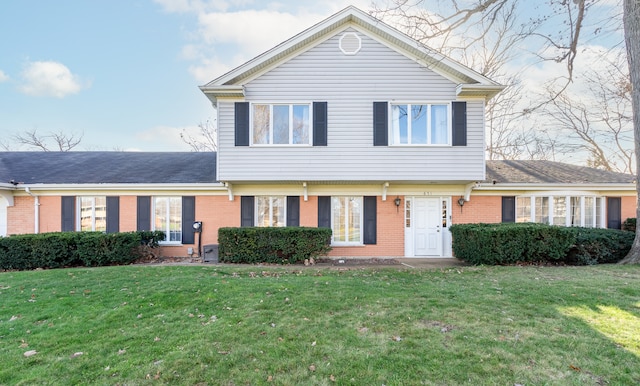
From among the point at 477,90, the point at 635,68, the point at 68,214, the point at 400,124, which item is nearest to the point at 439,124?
the point at 400,124

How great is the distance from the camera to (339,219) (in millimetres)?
10539

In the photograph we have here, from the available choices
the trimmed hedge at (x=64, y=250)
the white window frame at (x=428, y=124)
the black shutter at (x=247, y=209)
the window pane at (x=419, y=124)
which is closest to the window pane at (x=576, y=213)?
the white window frame at (x=428, y=124)

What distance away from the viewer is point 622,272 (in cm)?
712

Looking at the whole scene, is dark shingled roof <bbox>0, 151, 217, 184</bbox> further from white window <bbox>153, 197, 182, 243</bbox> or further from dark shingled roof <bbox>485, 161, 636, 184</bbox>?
dark shingled roof <bbox>485, 161, 636, 184</bbox>

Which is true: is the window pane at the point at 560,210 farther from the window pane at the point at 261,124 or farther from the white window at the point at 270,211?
the window pane at the point at 261,124

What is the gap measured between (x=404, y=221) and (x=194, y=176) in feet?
25.6

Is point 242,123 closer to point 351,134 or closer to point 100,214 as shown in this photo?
point 351,134

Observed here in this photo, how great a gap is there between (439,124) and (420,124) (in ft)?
2.00

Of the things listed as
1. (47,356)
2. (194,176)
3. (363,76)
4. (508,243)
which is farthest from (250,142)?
(508,243)

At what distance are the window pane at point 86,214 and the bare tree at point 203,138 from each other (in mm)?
14261

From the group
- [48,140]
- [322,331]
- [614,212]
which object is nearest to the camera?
[322,331]

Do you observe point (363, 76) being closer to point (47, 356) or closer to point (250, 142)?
point (250, 142)

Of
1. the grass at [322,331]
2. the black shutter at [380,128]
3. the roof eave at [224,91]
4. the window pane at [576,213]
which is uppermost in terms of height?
the roof eave at [224,91]

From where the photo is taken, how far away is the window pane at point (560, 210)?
34.6ft
